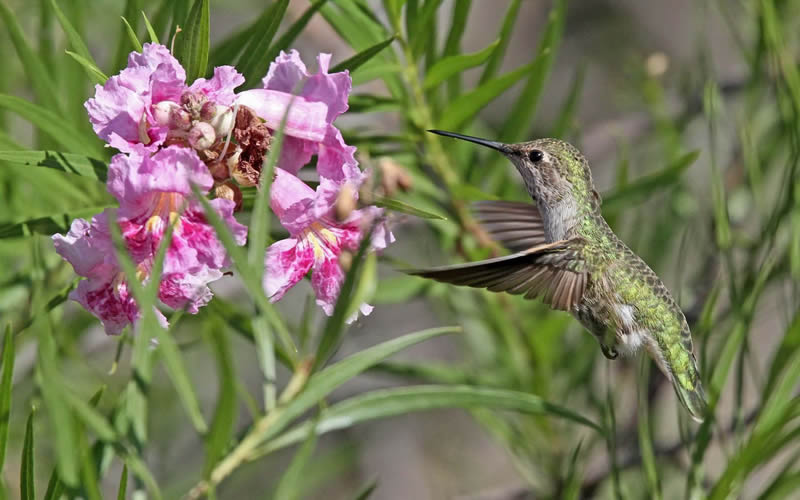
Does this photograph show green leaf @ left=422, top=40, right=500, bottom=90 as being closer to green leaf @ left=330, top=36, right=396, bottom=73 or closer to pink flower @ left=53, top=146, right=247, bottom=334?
green leaf @ left=330, top=36, right=396, bottom=73

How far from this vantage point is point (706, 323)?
3.23 ft

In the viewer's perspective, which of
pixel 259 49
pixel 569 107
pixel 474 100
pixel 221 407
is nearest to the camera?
pixel 221 407

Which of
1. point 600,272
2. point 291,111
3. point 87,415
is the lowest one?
point 600,272

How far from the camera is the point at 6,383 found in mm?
656

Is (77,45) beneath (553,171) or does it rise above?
above

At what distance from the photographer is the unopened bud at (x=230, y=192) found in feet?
2.59

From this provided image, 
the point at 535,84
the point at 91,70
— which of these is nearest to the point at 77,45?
the point at 91,70

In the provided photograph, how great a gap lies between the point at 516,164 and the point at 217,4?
96 cm

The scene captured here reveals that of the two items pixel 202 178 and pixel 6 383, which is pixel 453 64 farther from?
pixel 6 383

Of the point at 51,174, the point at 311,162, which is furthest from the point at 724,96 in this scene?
the point at 51,174

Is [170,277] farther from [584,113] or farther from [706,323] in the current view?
[584,113]

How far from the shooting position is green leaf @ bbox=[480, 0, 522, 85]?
1.06 m

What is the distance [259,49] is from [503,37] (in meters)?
0.36

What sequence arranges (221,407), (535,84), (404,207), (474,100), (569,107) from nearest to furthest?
1. (221,407)
2. (404,207)
3. (474,100)
4. (535,84)
5. (569,107)
